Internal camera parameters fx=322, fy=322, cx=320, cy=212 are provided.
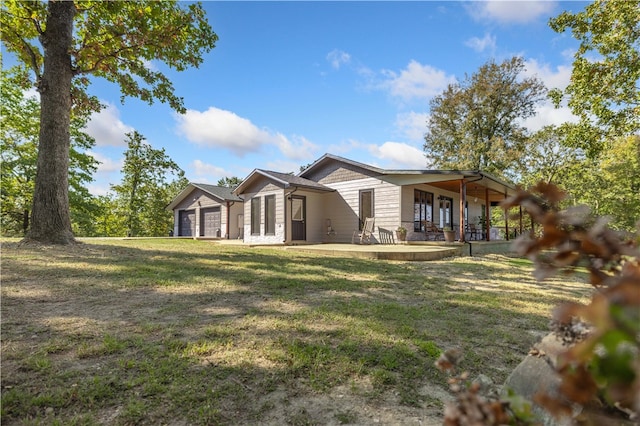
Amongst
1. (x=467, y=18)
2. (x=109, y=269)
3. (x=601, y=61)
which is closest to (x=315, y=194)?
(x=467, y=18)

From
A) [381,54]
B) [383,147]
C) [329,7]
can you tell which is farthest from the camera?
[383,147]

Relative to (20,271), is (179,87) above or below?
above

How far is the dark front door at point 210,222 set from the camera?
21.2 metres

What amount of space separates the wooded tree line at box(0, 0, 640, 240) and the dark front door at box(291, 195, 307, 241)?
5.94m

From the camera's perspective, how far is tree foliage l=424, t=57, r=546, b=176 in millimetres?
23311

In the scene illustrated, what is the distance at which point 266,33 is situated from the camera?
39.3ft

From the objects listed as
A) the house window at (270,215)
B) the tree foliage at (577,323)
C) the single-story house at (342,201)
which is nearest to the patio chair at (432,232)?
the single-story house at (342,201)

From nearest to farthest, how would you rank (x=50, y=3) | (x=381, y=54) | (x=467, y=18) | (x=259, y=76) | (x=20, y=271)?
(x=20, y=271), (x=50, y=3), (x=467, y=18), (x=381, y=54), (x=259, y=76)

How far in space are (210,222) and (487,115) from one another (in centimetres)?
2164

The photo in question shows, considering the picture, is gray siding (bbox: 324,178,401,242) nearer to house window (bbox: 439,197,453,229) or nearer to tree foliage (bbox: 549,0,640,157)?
house window (bbox: 439,197,453,229)

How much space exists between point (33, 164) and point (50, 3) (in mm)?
16360

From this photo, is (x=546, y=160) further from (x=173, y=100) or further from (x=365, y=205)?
(x=173, y=100)

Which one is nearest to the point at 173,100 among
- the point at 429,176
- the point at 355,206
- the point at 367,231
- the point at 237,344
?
the point at 355,206

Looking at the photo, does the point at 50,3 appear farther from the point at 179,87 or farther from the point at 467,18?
the point at 467,18
